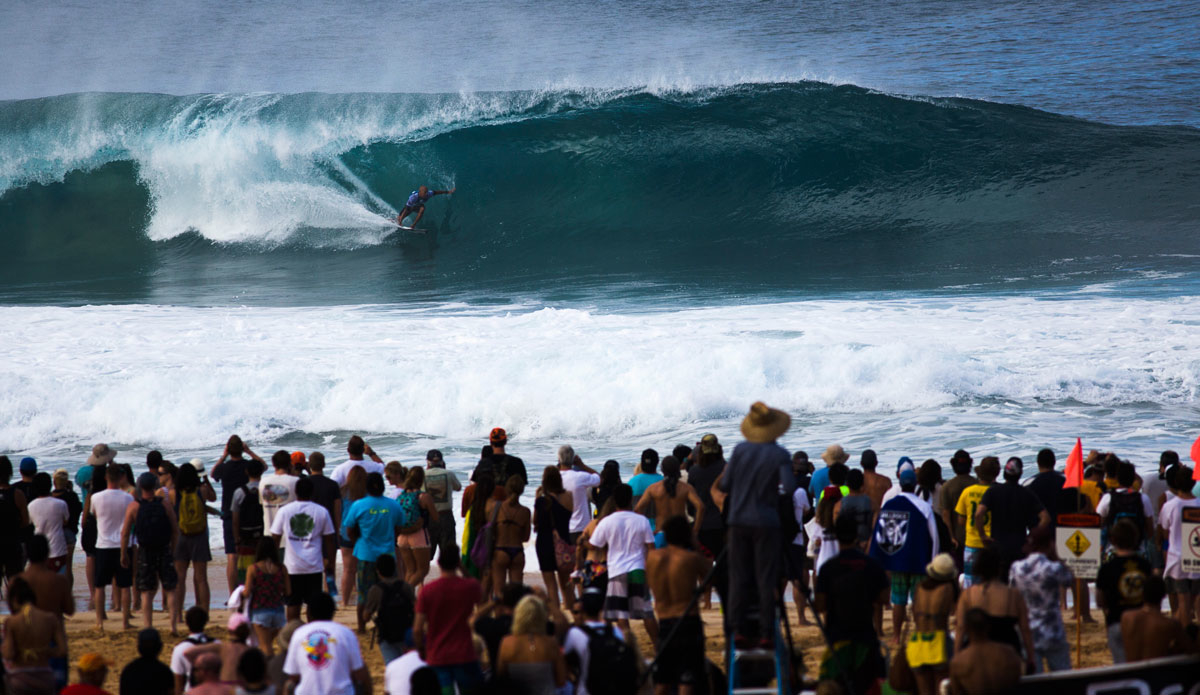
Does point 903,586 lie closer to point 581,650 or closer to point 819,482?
point 819,482

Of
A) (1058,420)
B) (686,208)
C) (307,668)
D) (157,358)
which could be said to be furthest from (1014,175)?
(307,668)

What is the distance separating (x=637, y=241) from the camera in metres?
23.2

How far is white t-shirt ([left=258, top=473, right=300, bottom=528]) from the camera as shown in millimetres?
6992

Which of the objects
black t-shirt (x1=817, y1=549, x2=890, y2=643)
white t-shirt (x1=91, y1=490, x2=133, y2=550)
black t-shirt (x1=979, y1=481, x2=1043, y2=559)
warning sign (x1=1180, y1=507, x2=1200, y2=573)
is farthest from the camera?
white t-shirt (x1=91, y1=490, x2=133, y2=550)

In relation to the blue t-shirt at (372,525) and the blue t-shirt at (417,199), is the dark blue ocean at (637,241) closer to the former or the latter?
the blue t-shirt at (417,199)

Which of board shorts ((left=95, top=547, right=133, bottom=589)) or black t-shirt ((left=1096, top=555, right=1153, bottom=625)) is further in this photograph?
board shorts ((left=95, top=547, right=133, bottom=589))

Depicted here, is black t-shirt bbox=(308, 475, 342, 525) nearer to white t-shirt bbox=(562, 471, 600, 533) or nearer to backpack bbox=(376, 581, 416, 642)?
white t-shirt bbox=(562, 471, 600, 533)

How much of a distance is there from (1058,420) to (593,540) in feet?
24.7

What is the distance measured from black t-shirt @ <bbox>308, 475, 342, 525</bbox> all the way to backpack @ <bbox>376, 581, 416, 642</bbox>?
2.03 meters

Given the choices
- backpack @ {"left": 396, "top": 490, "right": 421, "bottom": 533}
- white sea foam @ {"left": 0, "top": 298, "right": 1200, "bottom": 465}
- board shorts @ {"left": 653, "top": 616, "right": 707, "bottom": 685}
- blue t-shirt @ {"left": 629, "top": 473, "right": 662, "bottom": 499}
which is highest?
white sea foam @ {"left": 0, "top": 298, "right": 1200, "bottom": 465}

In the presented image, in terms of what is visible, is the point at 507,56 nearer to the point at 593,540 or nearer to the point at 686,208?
the point at 686,208

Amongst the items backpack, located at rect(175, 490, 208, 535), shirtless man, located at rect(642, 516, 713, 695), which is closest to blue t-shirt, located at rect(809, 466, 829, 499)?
shirtless man, located at rect(642, 516, 713, 695)

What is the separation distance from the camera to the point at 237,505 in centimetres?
702

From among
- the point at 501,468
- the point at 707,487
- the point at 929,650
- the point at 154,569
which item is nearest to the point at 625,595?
the point at 707,487
